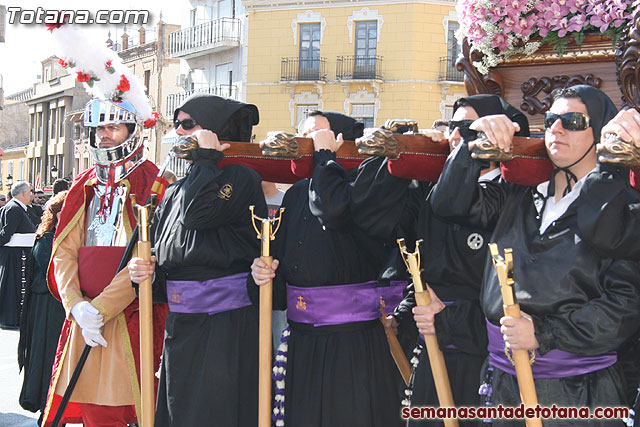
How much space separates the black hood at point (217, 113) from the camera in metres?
4.62

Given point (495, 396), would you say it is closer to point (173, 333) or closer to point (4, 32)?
point (173, 333)

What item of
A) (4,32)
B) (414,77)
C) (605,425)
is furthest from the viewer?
(414,77)

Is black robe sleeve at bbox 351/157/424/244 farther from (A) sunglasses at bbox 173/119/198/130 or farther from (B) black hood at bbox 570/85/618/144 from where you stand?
(A) sunglasses at bbox 173/119/198/130

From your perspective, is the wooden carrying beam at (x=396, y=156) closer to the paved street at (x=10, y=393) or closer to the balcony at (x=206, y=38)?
the paved street at (x=10, y=393)

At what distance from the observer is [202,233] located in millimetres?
4309

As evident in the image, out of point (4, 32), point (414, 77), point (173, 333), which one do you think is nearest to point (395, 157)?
point (173, 333)

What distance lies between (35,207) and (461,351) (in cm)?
940

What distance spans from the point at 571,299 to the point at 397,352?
141 cm

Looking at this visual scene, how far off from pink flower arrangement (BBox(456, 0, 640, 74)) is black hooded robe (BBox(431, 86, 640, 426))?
101 cm

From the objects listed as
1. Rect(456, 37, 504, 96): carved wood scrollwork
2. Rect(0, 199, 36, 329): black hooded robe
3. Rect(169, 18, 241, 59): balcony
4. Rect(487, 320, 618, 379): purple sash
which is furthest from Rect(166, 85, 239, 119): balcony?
Rect(487, 320, 618, 379): purple sash

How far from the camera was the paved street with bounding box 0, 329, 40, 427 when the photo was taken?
6367 millimetres

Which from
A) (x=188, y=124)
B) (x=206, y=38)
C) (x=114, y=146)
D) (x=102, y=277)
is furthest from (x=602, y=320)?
(x=206, y=38)

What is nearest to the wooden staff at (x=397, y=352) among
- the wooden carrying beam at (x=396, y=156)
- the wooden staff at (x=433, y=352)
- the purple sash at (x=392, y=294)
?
the purple sash at (x=392, y=294)

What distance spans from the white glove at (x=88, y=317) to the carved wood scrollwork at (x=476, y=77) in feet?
8.48
